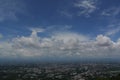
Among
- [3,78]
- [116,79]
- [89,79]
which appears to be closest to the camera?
[116,79]

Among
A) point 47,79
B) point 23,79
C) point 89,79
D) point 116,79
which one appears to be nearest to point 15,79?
point 23,79

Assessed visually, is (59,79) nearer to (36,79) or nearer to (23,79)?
(36,79)

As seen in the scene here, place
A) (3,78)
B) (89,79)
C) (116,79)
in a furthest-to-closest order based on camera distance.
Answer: (3,78)
(89,79)
(116,79)

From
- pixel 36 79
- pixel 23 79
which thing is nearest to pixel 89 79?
pixel 36 79

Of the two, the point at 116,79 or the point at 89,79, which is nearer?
the point at 116,79

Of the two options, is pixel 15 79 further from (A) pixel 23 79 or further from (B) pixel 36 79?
(B) pixel 36 79

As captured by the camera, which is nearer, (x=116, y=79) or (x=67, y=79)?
(x=116, y=79)

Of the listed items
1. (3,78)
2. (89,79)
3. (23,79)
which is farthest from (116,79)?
(3,78)
